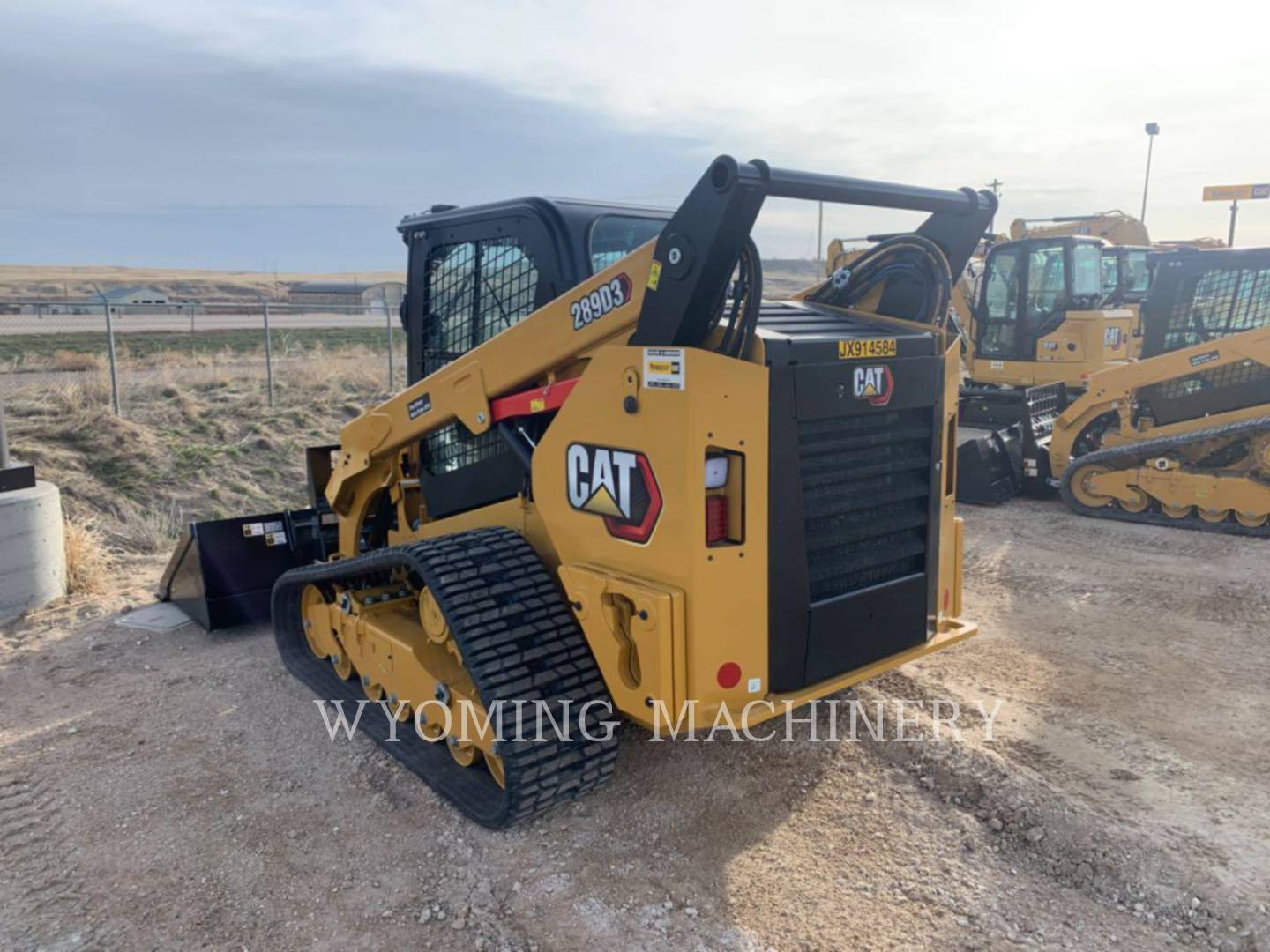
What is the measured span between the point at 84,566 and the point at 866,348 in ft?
19.1

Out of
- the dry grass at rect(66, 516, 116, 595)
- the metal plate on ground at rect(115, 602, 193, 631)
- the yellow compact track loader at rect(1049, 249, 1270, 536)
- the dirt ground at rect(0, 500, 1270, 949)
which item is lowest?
the dirt ground at rect(0, 500, 1270, 949)

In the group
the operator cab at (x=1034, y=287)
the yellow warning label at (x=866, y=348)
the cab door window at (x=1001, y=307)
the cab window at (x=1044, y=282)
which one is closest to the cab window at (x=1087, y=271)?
the operator cab at (x=1034, y=287)

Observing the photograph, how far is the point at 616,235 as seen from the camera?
4.21 m

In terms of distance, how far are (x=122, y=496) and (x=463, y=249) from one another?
6206 millimetres

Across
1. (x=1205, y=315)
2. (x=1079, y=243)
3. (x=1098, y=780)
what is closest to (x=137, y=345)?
(x=1079, y=243)

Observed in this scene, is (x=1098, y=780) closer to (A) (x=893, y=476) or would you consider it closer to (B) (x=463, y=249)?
(A) (x=893, y=476)

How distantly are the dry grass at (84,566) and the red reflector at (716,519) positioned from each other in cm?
526

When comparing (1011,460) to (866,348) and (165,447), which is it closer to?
(866,348)

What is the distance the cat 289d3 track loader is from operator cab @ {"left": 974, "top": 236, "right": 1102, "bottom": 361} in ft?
31.8

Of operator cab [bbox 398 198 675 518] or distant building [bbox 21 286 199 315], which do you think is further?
distant building [bbox 21 286 199 315]

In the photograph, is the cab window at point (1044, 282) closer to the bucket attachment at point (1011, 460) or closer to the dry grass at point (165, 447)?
the bucket attachment at point (1011, 460)

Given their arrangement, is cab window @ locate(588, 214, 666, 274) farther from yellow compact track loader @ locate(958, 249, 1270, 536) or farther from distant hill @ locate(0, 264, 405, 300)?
distant hill @ locate(0, 264, 405, 300)

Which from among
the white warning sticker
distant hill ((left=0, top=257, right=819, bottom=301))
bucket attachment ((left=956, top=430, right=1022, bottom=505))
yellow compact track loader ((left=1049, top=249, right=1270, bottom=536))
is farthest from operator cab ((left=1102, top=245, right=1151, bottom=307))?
distant hill ((left=0, top=257, right=819, bottom=301))

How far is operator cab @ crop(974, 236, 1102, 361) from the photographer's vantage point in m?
12.7
